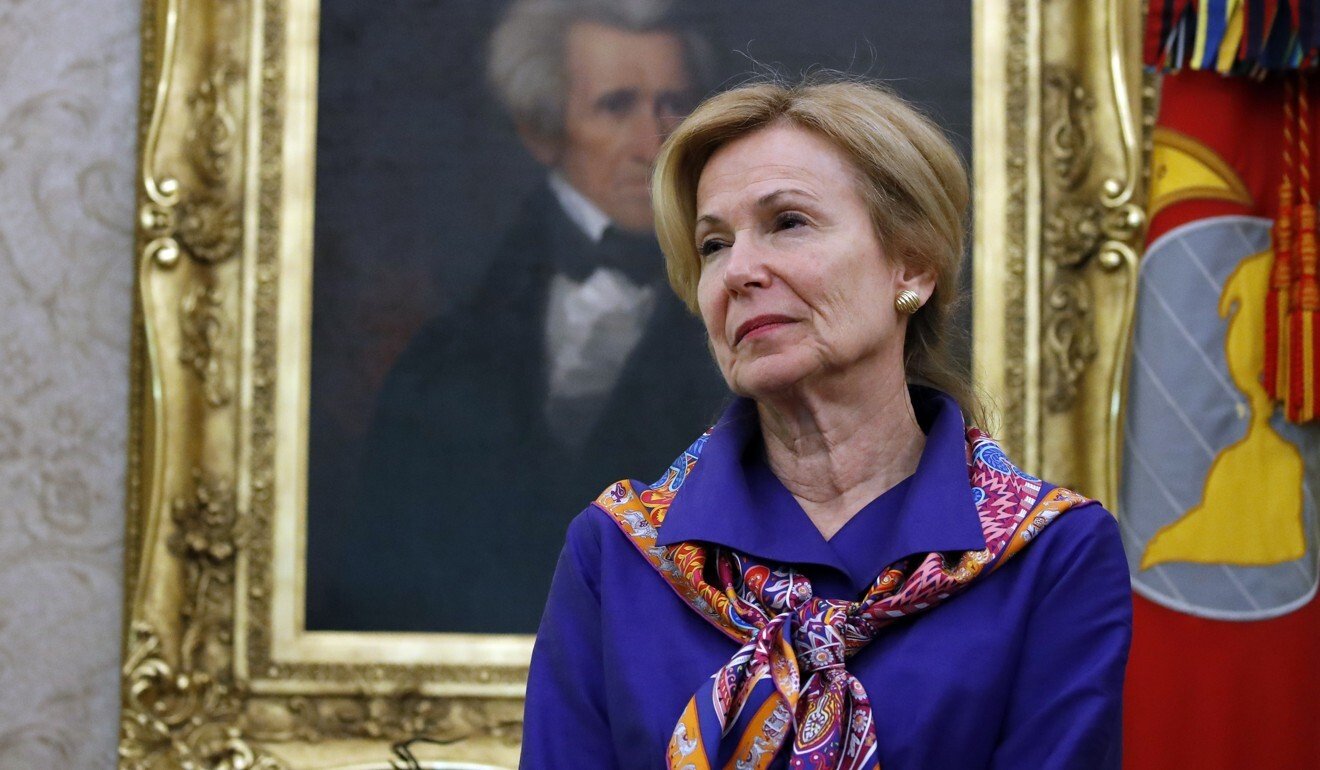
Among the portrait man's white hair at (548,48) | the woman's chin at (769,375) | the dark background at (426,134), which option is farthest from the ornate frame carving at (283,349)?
the woman's chin at (769,375)

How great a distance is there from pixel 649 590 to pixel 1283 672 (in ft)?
5.76

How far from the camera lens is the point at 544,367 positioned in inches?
121

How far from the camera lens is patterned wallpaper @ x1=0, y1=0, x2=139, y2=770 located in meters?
3.07

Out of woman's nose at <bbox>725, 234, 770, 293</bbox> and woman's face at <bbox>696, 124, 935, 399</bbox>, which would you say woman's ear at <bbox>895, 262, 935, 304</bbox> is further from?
woman's nose at <bbox>725, 234, 770, 293</bbox>

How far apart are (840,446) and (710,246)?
0.31 m

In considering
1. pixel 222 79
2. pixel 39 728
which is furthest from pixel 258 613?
pixel 222 79

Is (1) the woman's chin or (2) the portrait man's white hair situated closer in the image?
(1) the woman's chin

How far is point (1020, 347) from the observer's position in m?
3.02

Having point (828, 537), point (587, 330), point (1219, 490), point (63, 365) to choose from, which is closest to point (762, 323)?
point (828, 537)

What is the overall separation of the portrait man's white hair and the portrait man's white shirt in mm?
192

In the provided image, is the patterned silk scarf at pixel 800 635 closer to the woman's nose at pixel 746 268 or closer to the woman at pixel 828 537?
the woman at pixel 828 537

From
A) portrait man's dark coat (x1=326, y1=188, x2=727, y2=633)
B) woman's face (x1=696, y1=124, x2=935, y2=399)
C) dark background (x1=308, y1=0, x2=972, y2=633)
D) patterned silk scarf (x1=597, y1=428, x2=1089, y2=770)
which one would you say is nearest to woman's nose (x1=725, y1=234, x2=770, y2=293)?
woman's face (x1=696, y1=124, x2=935, y2=399)

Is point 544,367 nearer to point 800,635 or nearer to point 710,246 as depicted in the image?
point 710,246

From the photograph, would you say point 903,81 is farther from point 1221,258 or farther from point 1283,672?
point 1283,672
